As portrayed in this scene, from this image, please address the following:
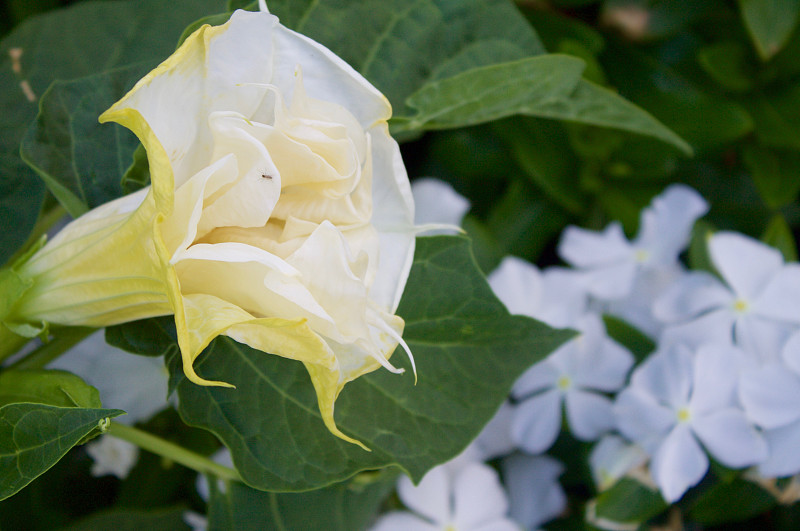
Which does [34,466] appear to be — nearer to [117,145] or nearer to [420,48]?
[117,145]

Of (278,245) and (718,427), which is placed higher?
(278,245)

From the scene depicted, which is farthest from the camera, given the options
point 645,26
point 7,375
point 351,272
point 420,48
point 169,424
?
point 645,26

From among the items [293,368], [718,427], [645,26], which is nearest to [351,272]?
[293,368]

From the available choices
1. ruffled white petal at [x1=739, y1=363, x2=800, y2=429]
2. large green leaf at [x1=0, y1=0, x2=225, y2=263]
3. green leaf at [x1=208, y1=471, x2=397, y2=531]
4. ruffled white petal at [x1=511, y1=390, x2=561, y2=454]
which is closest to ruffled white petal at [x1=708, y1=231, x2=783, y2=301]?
ruffled white petal at [x1=739, y1=363, x2=800, y2=429]

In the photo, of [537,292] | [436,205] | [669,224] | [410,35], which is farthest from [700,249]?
[410,35]

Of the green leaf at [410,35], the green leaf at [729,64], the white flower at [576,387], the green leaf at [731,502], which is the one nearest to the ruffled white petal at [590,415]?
the white flower at [576,387]

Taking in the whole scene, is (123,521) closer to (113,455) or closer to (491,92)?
(113,455)

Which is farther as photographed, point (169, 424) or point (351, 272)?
point (169, 424)

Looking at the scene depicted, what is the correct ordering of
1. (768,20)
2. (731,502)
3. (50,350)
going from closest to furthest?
(50,350) → (731,502) → (768,20)
